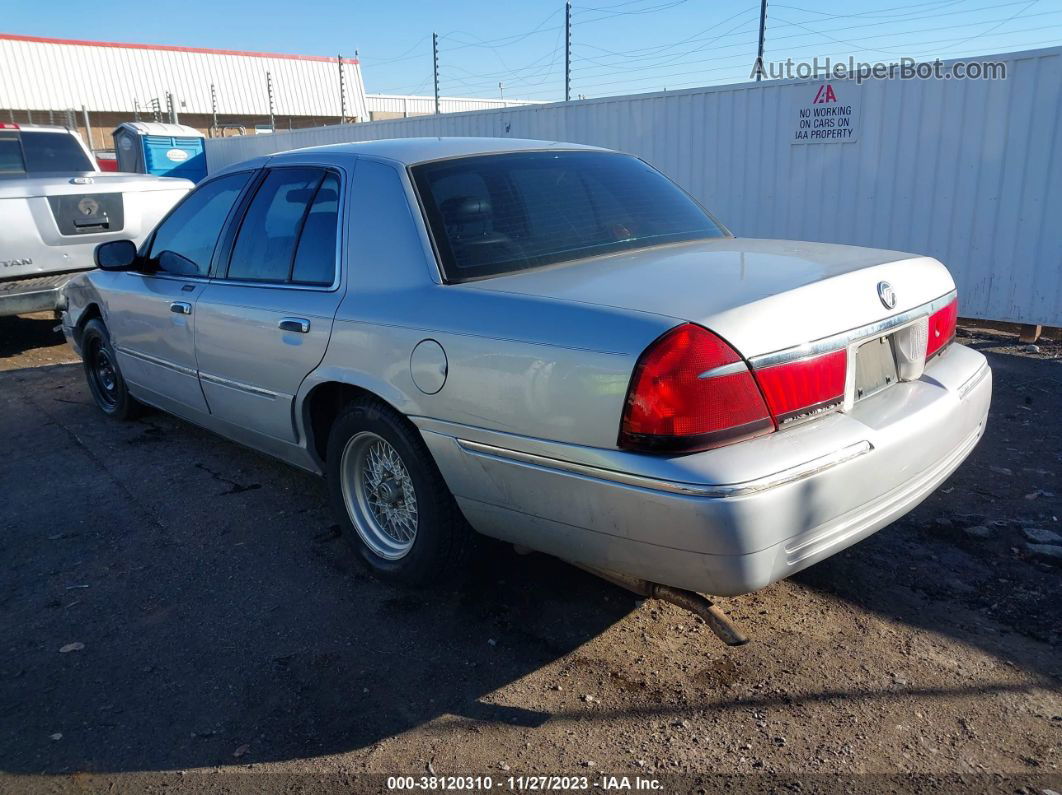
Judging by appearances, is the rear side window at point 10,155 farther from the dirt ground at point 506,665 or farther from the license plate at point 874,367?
the license plate at point 874,367

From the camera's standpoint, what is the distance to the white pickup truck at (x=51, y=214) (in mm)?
7527

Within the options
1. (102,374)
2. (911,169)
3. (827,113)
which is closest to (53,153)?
(102,374)

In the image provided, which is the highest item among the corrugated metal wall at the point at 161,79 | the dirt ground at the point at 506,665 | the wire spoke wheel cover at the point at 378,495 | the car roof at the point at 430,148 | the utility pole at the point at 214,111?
the corrugated metal wall at the point at 161,79

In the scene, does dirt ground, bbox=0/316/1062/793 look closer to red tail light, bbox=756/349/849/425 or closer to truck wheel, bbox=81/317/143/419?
→ red tail light, bbox=756/349/849/425

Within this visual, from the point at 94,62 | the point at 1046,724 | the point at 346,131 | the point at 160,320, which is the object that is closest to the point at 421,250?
the point at 160,320

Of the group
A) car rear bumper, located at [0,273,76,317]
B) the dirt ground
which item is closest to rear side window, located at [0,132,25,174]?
car rear bumper, located at [0,273,76,317]

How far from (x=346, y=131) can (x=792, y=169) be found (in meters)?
10.1

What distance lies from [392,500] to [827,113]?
6954mm

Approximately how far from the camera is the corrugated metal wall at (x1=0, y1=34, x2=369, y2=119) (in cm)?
2902

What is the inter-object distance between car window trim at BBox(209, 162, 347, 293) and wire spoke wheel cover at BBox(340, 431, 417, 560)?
0.65m

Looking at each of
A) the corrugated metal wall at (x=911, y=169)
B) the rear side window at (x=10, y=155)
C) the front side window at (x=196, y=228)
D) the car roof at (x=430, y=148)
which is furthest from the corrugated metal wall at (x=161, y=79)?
the car roof at (x=430, y=148)

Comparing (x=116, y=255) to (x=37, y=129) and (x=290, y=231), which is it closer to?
(x=290, y=231)

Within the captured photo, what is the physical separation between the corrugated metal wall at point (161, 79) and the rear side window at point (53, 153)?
23476mm

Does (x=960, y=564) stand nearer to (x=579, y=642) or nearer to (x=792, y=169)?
(x=579, y=642)
